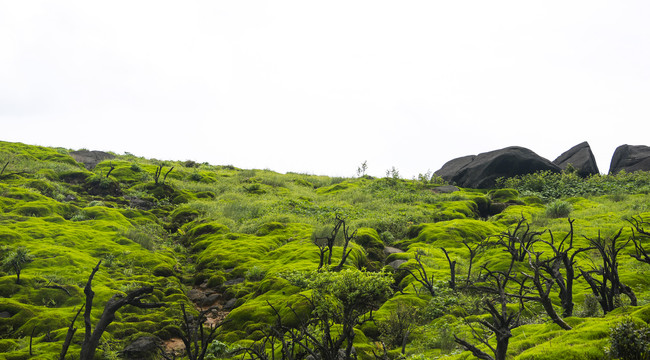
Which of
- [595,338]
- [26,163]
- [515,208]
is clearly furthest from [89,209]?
[515,208]

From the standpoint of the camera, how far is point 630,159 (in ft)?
106

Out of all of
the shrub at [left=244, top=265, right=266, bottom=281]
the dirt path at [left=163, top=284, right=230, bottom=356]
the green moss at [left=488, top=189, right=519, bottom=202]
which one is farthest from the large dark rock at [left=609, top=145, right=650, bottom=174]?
the dirt path at [left=163, top=284, right=230, bottom=356]

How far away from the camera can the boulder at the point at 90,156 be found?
3259cm

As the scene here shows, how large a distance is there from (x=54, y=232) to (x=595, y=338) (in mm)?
15526

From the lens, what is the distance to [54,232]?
13086 mm

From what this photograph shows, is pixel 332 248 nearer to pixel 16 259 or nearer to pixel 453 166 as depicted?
pixel 16 259

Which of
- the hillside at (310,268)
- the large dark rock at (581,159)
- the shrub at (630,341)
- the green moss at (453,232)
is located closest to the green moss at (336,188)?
the hillside at (310,268)

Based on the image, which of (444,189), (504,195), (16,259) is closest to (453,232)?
(504,195)

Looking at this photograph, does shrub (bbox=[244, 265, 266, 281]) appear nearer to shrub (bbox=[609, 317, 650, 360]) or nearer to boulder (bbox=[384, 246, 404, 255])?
boulder (bbox=[384, 246, 404, 255])

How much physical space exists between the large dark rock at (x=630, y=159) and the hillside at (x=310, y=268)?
15.7 ft

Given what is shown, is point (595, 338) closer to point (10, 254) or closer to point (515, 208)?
point (10, 254)

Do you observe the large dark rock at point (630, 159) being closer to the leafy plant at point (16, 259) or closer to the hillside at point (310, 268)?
the hillside at point (310, 268)

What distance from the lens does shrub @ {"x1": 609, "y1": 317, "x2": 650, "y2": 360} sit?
3.72m

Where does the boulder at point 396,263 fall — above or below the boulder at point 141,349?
above
